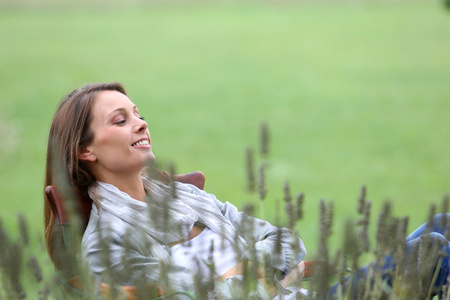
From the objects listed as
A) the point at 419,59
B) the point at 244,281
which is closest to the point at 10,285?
the point at 244,281

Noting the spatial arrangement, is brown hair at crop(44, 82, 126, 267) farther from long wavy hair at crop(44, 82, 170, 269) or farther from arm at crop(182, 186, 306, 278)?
arm at crop(182, 186, 306, 278)

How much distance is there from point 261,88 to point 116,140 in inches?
389

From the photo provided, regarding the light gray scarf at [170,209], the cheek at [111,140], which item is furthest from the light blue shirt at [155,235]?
the cheek at [111,140]

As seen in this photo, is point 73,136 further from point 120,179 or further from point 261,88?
point 261,88

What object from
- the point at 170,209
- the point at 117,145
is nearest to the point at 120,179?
the point at 117,145

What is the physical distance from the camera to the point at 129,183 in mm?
2436

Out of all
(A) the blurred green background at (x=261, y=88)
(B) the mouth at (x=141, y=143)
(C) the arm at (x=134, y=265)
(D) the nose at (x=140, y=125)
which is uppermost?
(D) the nose at (x=140, y=125)

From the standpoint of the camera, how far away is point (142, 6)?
835 inches

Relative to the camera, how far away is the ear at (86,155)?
7.93ft

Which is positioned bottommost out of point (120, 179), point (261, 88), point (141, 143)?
point (261, 88)

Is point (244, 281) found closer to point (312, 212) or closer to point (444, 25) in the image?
point (312, 212)

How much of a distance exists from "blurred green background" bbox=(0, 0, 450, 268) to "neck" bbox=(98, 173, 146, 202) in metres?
2.67

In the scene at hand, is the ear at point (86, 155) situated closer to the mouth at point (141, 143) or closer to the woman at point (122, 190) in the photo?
the woman at point (122, 190)

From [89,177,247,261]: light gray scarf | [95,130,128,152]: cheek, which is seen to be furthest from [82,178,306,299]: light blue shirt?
[95,130,128,152]: cheek
